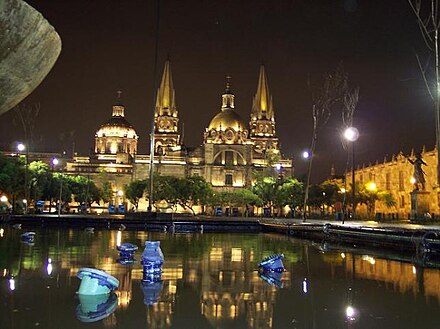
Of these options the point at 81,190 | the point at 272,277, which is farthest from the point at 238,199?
the point at 272,277

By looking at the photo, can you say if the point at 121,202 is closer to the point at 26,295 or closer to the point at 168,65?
the point at 168,65

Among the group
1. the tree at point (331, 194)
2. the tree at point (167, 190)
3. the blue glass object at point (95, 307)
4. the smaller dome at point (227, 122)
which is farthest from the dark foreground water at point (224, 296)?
the smaller dome at point (227, 122)

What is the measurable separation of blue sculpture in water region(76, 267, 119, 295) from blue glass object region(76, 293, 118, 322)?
0.39 feet

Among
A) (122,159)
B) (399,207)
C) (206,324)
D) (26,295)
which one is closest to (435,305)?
(206,324)

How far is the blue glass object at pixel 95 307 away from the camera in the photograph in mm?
5988

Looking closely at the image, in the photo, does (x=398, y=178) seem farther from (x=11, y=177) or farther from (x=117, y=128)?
(x=117, y=128)

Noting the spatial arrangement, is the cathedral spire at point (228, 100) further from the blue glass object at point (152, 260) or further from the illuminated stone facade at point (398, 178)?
the blue glass object at point (152, 260)

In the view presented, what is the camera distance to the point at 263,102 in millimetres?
100812

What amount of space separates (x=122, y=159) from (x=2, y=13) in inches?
3656

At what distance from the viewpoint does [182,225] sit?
29812 millimetres

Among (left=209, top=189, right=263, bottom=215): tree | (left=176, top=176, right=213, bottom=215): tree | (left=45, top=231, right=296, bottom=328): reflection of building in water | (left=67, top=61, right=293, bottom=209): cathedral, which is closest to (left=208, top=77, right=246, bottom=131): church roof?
(left=67, top=61, right=293, bottom=209): cathedral

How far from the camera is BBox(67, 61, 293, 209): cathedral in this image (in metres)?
90.5

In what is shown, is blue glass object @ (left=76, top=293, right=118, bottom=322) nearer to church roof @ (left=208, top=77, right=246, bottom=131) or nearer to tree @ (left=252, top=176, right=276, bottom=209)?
tree @ (left=252, top=176, right=276, bottom=209)

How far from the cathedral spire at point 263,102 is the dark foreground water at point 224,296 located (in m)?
89.7
